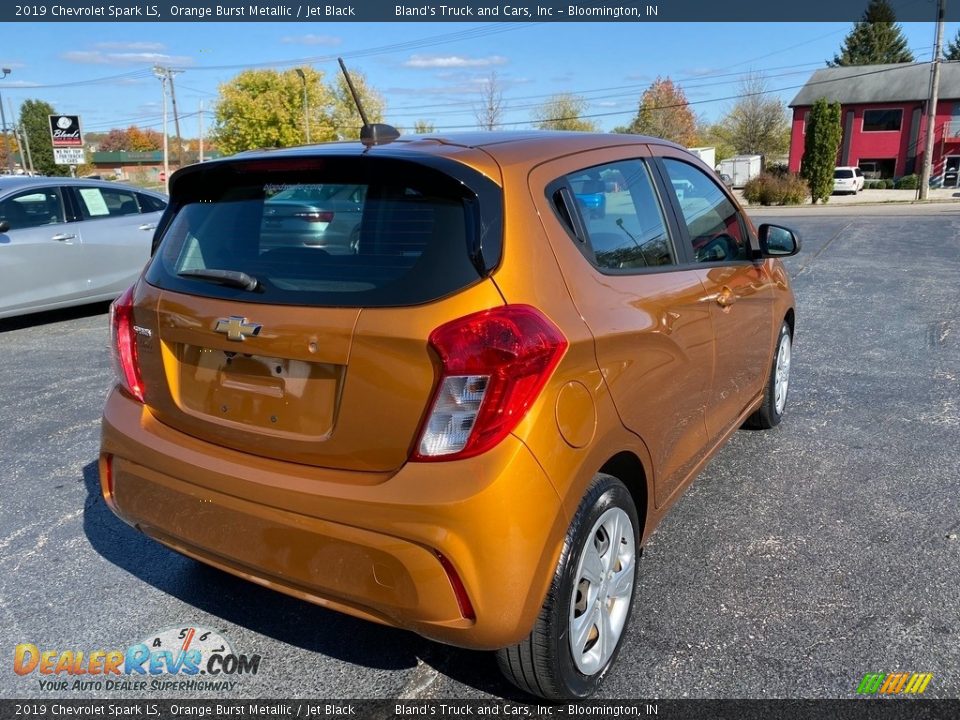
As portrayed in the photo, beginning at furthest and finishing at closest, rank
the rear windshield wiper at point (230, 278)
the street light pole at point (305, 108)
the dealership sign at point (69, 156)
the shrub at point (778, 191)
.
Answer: the street light pole at point (305, 108)
the shrub at point (778, 191)
the dealership sign at point (69, 156)
the rear windshield wiper at point (230, 278)

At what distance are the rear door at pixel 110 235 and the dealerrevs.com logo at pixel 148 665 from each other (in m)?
6.30

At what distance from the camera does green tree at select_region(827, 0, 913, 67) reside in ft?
235

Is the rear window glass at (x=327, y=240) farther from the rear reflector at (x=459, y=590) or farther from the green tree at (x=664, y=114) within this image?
the green tree at (x=664, y=114)

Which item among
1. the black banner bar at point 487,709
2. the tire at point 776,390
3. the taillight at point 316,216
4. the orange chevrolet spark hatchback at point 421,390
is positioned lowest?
the black banner bar at point 487,709

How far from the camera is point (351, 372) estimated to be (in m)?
2.05

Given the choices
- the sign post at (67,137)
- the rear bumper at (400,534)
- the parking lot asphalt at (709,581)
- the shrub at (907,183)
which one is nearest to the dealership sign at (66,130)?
the sign post at (67,137)

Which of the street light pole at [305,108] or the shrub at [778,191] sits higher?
the street light pole at [305,108]

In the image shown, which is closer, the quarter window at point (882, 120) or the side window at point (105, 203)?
the side window at point (105, 203)

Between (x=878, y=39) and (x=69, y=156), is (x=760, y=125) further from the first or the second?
(x=69, y=156)

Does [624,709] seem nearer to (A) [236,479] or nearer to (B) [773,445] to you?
(A) [236,479]

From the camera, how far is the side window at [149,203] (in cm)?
890

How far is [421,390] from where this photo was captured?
6.49 ft

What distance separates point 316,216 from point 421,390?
2.46 ft

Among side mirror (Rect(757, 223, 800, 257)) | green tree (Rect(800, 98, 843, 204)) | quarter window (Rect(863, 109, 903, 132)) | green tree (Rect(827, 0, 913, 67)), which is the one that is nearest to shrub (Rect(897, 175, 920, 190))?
quarter window (Rect(863, 109, 903, 132))
